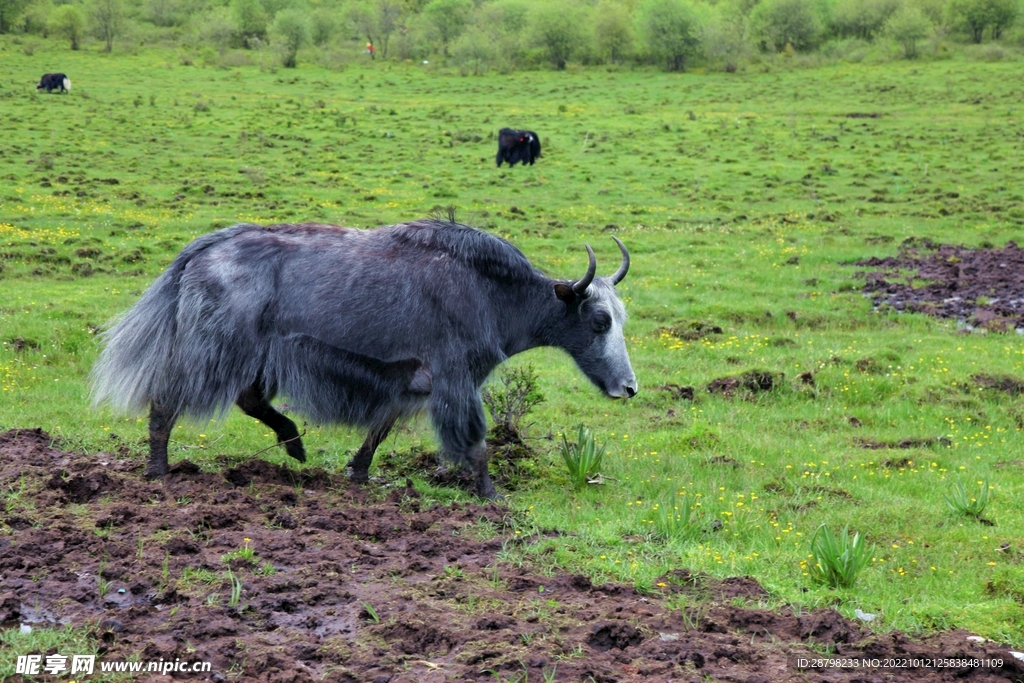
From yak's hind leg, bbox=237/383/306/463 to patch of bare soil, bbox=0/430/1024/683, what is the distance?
0.98 m

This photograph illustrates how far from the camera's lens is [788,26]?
62438 mm

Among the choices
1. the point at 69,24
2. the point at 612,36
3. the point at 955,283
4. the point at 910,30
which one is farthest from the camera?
the point at 612,36

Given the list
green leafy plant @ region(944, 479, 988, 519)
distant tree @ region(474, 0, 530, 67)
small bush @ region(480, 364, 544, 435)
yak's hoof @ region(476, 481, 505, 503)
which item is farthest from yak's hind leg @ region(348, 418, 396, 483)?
distant tree @ region(474, 0, 530, 67)

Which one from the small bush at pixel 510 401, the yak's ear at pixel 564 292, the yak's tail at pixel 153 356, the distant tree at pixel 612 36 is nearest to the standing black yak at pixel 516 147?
the small bush at pixel 510 401

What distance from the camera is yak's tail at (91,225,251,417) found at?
23.0 ft

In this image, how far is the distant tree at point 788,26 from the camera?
62.3m

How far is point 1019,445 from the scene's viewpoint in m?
9.48

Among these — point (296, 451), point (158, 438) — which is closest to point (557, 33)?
point (296, 451)

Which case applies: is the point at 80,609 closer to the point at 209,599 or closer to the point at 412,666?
the point at 209,599

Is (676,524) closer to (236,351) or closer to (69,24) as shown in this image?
(236,351)

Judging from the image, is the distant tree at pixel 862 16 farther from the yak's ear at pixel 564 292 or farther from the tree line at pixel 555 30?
the yak's ear at pixel 564 292

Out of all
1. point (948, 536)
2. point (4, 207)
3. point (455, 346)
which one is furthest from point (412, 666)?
point (4, 207)

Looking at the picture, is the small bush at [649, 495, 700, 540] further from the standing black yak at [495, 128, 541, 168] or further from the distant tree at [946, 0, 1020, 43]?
the distant tree at [946, 0, 1020, 43]

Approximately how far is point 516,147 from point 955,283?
14057 millimetres
